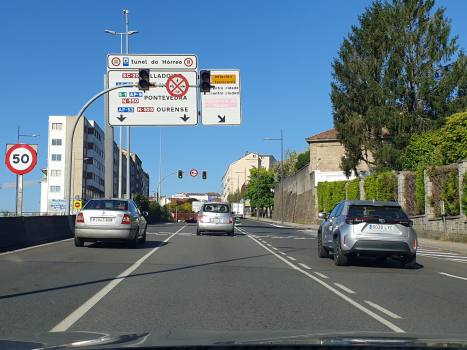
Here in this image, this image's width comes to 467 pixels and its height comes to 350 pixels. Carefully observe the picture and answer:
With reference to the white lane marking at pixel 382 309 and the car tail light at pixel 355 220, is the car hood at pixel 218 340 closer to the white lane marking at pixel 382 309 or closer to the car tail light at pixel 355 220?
the white lane marking at pixel 382 309

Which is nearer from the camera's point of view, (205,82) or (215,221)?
(205,82)

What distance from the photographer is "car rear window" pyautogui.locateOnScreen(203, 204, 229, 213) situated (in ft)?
89.1

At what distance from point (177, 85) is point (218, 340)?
81.6 ft

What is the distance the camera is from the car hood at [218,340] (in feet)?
12.9

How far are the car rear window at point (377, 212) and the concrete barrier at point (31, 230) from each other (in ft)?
32.5

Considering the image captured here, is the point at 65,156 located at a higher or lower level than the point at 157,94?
higher

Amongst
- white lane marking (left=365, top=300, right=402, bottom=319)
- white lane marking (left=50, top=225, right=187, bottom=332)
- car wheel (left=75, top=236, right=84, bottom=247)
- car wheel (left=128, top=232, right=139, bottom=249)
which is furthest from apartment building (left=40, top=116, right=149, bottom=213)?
white lane marking (left=365, top=300, right=402, bottom=319)

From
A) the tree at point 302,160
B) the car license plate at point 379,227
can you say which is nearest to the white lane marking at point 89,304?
the car license plate at point 379,227

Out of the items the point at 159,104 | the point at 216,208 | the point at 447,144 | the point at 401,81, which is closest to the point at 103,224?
the point at 216,208

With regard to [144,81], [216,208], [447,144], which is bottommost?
[216,208]

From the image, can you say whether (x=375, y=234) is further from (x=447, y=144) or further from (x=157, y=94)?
(x=447, y=144)

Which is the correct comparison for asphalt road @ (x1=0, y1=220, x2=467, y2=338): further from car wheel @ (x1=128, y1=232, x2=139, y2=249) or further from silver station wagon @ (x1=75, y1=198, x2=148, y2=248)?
car wheel @ (x1=128, y1=232, x2=139, y2=249)

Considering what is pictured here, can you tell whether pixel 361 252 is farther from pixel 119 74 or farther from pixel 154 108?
pixel 119 74

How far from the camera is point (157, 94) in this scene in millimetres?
27906
